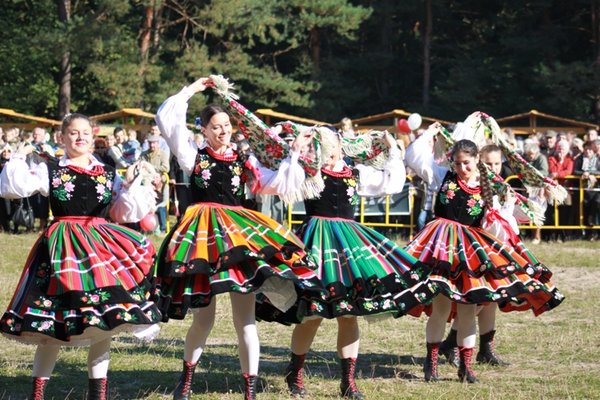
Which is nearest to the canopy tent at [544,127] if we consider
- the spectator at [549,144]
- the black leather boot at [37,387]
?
the spectator at [549,144]

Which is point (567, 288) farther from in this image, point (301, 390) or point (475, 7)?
point (475, 7)

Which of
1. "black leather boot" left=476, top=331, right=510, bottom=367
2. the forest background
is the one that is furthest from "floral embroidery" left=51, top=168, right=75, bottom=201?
the forest background

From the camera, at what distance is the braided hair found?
7.31 meters

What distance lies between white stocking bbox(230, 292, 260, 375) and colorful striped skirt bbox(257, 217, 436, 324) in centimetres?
34

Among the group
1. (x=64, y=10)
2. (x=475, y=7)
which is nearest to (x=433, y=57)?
(x=475, y=7)

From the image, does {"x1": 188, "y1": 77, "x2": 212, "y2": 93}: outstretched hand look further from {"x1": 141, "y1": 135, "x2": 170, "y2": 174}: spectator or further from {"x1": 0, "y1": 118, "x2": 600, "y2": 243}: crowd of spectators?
{"x1": 141, "y1": 135, "x2": 170, "y2": 174}: spectator

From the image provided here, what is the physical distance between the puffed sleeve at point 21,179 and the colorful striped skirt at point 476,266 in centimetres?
236

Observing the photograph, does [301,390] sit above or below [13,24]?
below

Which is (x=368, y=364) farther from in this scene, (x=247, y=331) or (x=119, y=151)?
(x=119, y=151)

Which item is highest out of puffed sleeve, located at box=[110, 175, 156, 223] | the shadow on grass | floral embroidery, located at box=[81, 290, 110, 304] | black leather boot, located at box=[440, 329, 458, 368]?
puffed sleeve, located at box=[110, 175, 156, 223]

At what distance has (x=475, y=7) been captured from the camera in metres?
33.6

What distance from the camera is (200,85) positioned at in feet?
20.8

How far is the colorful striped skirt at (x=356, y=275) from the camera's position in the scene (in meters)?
6.35

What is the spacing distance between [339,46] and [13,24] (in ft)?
34.6
